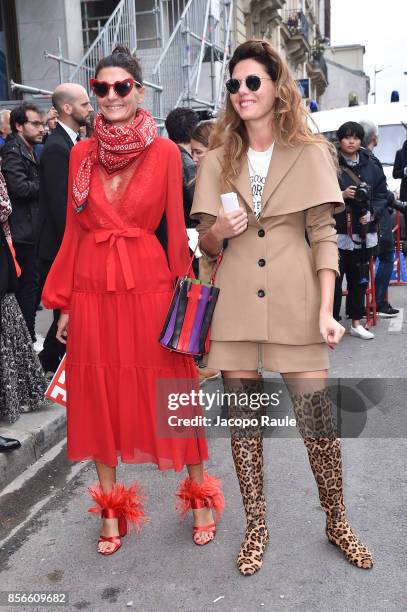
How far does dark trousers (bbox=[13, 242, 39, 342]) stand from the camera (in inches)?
226

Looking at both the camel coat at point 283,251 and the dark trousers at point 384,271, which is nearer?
the camel coat at point 283,251

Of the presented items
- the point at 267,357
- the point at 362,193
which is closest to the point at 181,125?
the point at 362,193

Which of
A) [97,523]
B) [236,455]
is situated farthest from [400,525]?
[97,523]

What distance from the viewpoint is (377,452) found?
4.15 m

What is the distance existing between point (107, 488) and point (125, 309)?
833mm

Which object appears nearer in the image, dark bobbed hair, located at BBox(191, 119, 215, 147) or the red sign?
the red sign

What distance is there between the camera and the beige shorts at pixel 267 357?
277cm

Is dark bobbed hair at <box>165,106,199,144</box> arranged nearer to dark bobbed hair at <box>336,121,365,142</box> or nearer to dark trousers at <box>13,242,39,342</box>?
dark trousers at <box>13,242,39,342</box>

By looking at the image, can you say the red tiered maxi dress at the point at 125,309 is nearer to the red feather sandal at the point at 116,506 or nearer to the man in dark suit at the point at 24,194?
the red feather sandal at the point at 116,506

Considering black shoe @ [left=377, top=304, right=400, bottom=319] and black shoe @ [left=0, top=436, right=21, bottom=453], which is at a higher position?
black shoe @ [left=0, top=436, right=21, bottom=453]

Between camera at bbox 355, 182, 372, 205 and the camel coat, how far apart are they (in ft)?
13.2

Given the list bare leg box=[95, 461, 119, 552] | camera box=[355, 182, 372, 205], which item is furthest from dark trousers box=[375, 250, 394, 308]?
bare leg box=[95, 461, 119, 552]

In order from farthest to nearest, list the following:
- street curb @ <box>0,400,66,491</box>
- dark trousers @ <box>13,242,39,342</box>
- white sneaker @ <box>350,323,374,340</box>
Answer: white sneaker @ <box>350,323,374,340</box> → dark trousers @ <box>13,242,39,342</box> → street curb @ <box>0,400,66,491</box>

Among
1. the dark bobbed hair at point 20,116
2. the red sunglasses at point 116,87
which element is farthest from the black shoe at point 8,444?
the dark bobbed hair at point 20,116
